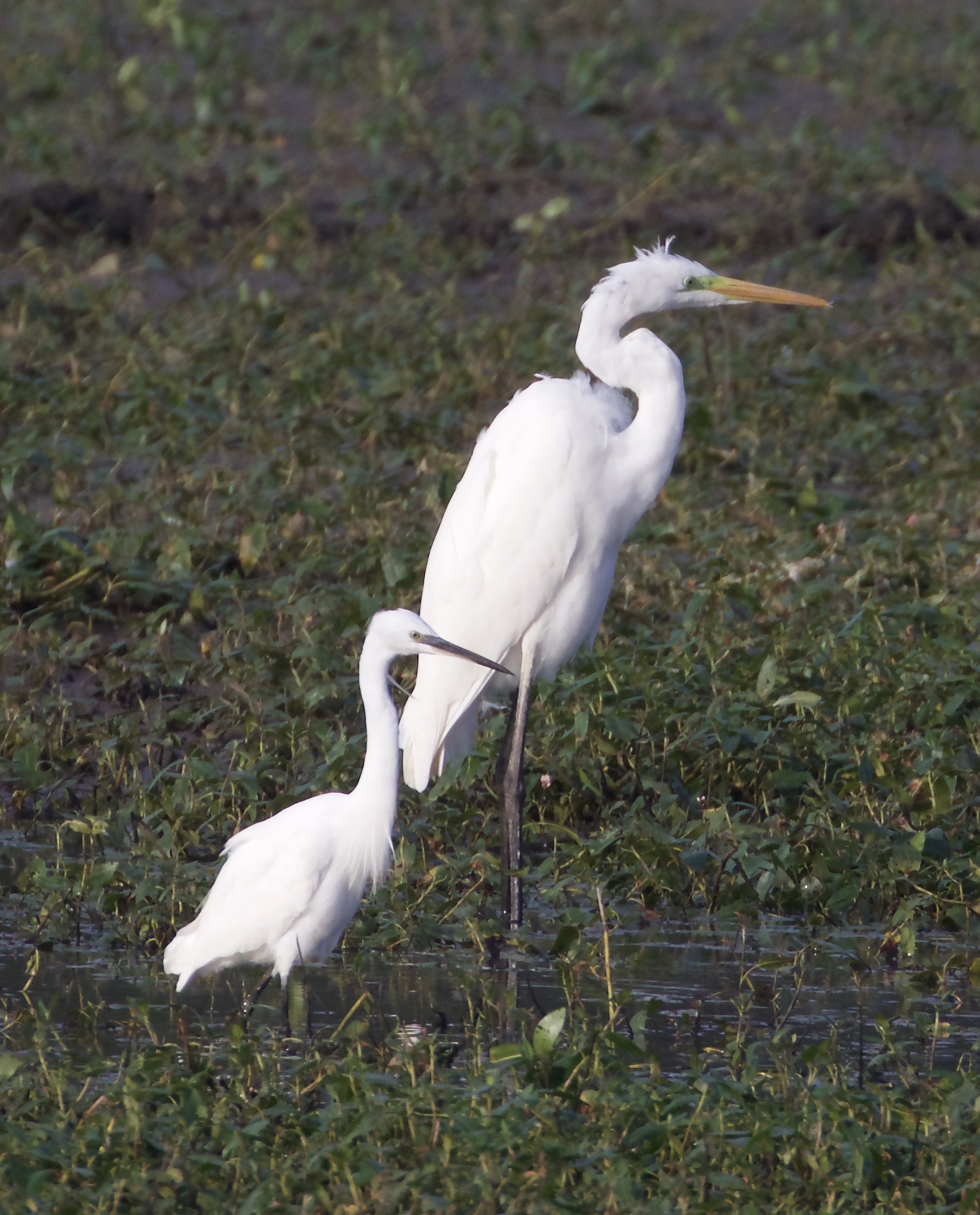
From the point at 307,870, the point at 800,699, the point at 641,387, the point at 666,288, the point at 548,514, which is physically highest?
the point at 666,288

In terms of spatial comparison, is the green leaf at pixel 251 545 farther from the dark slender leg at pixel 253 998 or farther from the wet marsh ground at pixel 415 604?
the dark slender leg at pixel 253 998

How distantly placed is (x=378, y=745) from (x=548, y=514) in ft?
3.67

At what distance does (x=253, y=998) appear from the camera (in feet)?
14.4

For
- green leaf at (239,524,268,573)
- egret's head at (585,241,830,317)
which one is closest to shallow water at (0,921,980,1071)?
egret's head at (585,241,830,317)

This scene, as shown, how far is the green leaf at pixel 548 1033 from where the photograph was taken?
3.72 m

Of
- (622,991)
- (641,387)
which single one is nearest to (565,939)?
(622,991)

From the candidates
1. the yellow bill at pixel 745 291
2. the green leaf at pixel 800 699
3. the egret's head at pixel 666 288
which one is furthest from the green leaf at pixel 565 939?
the yellow bill at pixel 745 291

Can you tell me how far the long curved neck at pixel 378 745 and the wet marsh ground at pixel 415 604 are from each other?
430 mm

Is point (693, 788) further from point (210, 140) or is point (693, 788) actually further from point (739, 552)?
point (210, 140)

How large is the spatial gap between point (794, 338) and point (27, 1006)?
5.91 m

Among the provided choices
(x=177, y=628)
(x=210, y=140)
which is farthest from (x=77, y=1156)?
(x=210, y=140)

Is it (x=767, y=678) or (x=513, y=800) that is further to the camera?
(x=767, y=678)

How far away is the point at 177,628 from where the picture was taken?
258 inches

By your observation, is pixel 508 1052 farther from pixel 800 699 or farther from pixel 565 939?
pixel 800 699
